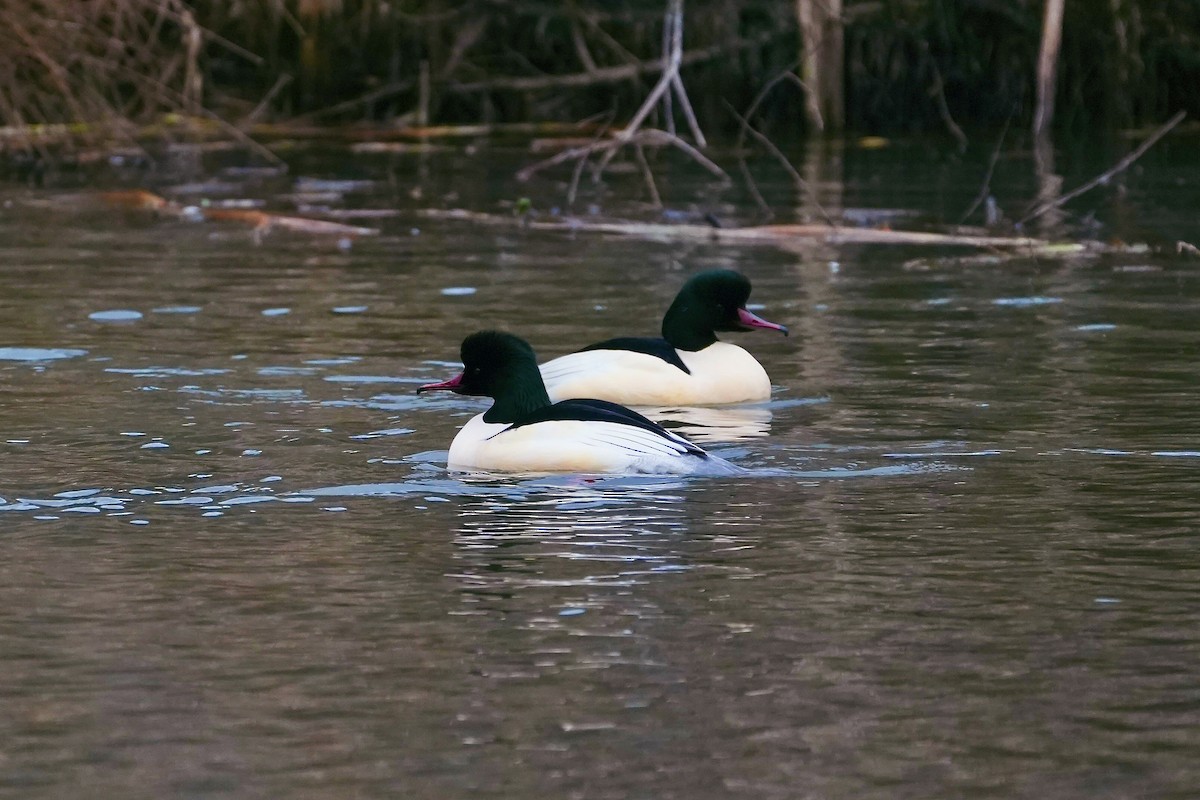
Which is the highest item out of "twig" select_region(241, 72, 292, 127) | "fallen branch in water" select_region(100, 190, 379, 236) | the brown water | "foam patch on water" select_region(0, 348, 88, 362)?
"twig" select_region(241, 72, 292, 127)

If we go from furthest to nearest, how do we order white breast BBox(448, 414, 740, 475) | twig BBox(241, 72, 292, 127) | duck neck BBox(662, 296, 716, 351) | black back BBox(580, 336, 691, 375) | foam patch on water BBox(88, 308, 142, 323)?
twig BBox(241, 72, 292, 127)
foam patch on water BBox(88, 308, 142, 323)
duck neck BBox(662, 296, 716, 351)
black back BBox(580, 336, 691, 375)
white breast BBox(448, 414, 740, 475)

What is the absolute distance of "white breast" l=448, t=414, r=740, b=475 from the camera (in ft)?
28.5

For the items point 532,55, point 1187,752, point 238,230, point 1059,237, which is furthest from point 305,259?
point 532,55

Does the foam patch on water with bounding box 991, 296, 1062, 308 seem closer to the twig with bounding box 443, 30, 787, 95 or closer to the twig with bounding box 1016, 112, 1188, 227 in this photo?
the twig with bounding box 1016, 112, 1188, 227

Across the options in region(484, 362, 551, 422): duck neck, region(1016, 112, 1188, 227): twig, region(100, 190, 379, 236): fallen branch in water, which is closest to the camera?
region(484, 362, 551, 422): duck neck

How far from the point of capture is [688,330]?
11.7m

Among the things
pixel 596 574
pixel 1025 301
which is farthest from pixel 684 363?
pixel 596 574

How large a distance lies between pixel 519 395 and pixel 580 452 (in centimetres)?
59

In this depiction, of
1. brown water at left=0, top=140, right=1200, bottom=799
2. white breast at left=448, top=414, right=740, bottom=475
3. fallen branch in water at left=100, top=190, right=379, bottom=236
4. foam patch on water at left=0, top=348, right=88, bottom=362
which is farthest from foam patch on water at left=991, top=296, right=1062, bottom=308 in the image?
fallen branch in water at left=100, top=190, right=379, bottom=236

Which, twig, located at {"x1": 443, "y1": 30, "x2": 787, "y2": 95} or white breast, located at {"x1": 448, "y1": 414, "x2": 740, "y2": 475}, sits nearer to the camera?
white breast, located at {"x1": 448, "y1": 414, "x2": 740, "y2": 475}

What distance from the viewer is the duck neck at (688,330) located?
11.7 m

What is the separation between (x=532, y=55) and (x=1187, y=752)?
27.9 metres

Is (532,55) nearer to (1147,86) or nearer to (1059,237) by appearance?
(1147,86)

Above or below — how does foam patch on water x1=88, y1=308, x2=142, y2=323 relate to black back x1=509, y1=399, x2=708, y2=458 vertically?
below
